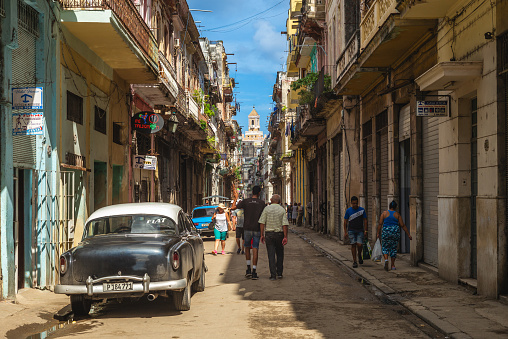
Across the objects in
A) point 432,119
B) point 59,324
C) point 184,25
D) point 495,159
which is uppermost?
point 184,25

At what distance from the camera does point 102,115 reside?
16188 mm

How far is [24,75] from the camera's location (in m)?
10.8

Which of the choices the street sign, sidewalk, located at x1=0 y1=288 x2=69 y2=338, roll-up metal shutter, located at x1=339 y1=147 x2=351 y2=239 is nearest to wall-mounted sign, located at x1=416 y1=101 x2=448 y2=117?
the street sign

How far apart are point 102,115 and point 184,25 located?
15001 millimetres

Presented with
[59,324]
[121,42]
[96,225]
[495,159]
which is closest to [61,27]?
[121,42]

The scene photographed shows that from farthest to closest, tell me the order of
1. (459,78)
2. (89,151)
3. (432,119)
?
(89,151), (432,119), (459,78)

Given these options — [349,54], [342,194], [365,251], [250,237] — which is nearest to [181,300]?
[250,237]

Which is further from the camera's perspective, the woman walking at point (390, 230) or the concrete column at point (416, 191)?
the concrete column at point (416, 191)

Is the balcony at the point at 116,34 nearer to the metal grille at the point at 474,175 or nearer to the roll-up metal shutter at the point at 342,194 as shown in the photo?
the metal grille at the point at 474,175

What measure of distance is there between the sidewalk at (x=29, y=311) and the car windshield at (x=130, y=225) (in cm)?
123

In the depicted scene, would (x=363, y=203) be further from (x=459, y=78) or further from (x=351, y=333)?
(x=351, y=333)

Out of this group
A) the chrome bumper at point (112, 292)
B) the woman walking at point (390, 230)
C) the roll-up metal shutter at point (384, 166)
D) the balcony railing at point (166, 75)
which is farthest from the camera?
the balcony railing at point (166, 75)

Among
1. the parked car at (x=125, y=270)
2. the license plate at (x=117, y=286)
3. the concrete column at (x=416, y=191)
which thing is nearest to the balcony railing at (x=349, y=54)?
the concrete column at (x=416, y=191)

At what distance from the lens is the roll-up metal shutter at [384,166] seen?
1814cm
